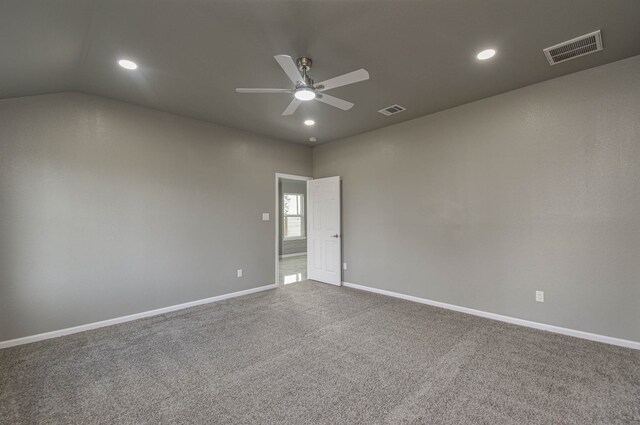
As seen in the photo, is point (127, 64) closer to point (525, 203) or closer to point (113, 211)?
point (113, 211)

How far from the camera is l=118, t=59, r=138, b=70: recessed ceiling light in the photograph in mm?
2607

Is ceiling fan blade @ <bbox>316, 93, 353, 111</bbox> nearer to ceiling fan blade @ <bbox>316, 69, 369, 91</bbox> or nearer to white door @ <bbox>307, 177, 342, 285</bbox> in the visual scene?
ceiling fan blade @ <bbox>316, 69, 369, 91</bbox>

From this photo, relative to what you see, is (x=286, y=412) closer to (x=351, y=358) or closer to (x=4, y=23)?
(x=351, y=358)

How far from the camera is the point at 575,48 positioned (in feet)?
8.19

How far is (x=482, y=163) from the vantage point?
142 inches

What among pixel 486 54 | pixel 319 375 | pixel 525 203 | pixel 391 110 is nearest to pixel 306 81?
pixel 486 54

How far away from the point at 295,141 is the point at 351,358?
13.6 feet

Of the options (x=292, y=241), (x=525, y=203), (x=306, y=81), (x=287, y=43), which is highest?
(x=287, y=43)

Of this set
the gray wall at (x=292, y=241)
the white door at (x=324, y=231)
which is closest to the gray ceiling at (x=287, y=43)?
the white door at (x=324, y=231)

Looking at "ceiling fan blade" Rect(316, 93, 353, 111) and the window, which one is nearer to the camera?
"ceiling fan blade" Rect(316, 93, 353, 111)

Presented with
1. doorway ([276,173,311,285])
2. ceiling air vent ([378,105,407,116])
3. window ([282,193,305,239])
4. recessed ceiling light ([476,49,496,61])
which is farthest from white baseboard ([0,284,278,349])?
window ([282,193,305,239])

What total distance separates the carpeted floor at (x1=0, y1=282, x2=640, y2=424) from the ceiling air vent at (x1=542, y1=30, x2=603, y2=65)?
9.24ft

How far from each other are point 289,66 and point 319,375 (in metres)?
2.52

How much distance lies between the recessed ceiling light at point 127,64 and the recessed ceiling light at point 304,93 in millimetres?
1650
